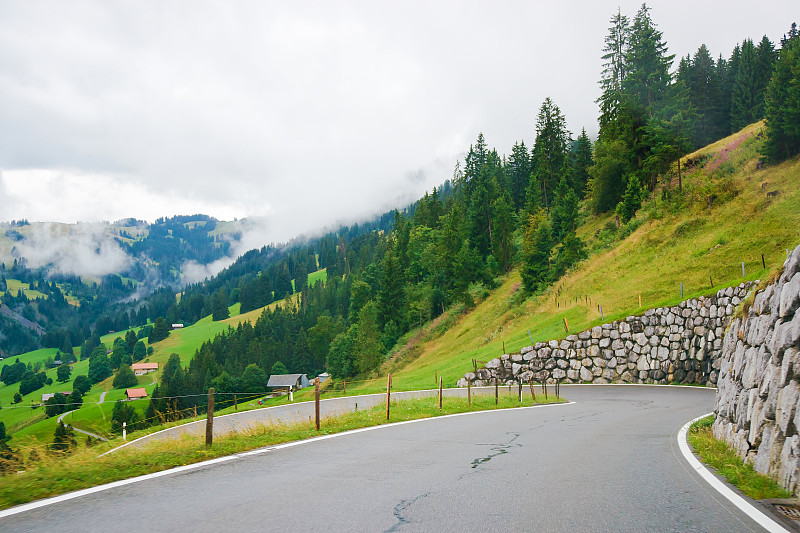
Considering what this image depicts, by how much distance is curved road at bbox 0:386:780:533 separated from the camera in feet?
15.5

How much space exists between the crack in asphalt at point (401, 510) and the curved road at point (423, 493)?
0.02 meters

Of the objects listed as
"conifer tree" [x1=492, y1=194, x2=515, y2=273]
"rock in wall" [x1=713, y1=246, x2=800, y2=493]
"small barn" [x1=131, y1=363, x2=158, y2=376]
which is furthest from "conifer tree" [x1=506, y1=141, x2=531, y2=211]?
"small barn" [x1=131, y1=363, x2=158, y2=376]

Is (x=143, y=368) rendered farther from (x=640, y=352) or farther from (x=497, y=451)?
(x=497, y=451)

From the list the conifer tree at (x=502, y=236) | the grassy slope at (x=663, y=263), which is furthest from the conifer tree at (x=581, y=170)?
the grassy slope at (x=663, y=263)

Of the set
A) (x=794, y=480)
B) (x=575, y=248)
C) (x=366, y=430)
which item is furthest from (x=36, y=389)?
(x=794, y=480)

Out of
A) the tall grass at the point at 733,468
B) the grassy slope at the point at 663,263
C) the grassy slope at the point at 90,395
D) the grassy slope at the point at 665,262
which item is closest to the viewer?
the tall grass at the point at 733,468

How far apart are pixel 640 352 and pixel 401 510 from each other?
101ft

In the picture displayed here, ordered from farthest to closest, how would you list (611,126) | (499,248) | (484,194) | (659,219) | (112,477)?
(484,194), (499,248), (611,126), (659,219), (112,477)

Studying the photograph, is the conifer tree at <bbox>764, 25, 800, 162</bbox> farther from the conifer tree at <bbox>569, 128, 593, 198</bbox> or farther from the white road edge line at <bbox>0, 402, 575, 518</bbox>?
the white road edge line at <bbox>0, 402, 575, 518</bbox>

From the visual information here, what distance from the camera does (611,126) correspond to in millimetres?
62156

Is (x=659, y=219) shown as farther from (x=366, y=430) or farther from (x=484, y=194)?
(x=366, y=430)

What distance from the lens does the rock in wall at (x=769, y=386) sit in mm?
6418

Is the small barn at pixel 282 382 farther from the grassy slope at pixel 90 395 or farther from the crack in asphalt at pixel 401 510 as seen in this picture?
the crack in asphalt at pixel 401 510

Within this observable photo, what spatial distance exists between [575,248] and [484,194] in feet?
86.6
